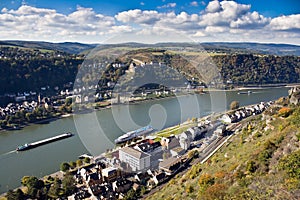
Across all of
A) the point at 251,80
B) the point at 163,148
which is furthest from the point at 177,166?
the point at 251,80

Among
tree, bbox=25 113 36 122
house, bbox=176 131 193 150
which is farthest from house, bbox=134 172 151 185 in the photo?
tree, bbox=25 113 36 122

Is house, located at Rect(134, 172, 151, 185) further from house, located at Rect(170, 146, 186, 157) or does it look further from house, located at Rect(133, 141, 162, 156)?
house, located at Rect(170, 146, 186, 157)

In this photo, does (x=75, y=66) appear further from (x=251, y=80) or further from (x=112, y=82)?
(x=251, y=80)

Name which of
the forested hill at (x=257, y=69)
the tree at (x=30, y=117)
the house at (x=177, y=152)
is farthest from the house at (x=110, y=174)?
the forested hill at (x=257, y=69)

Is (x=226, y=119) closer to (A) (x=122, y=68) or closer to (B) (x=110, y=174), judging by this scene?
(B) (x=110, y=174)

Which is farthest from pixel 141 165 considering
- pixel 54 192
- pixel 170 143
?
pixel 54 192

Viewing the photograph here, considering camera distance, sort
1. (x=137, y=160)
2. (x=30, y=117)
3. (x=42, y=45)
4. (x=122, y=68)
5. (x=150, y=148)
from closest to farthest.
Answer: (x=137, y=160) < (x=150, y=148) < (x=30, y=117) < (x=122, y=68) < (x=42, y=45)
